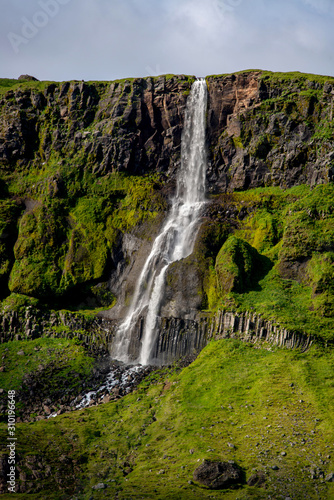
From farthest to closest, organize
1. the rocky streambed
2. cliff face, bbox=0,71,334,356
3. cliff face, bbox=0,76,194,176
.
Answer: cliff face, bbox=0,76,194,176, cliff face, bbox=0,71,334,356, the rocky streambed

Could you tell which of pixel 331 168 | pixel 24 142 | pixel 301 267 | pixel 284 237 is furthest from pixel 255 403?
pixel 24 142

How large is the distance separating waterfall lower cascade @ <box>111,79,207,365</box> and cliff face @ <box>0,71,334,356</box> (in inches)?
45.7

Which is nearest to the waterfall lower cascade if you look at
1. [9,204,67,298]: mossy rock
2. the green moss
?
the green moss

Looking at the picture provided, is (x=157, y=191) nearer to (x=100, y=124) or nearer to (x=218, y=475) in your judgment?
(x=100, y=124)

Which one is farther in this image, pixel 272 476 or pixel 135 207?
pixel 135 207

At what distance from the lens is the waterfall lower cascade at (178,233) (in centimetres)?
4088

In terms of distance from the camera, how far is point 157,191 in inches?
2127

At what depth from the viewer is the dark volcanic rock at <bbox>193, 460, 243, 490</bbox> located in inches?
763

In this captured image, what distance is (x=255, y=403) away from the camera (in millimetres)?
26609

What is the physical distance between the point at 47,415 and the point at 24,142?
1636 inches

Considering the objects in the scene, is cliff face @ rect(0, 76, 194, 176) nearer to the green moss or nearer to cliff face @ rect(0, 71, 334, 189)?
cliff face @ rect(0, 71, 334, 189)

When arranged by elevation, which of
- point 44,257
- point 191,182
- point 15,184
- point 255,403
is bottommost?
point 255,403

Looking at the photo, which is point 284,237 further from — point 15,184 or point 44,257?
point 15,184
